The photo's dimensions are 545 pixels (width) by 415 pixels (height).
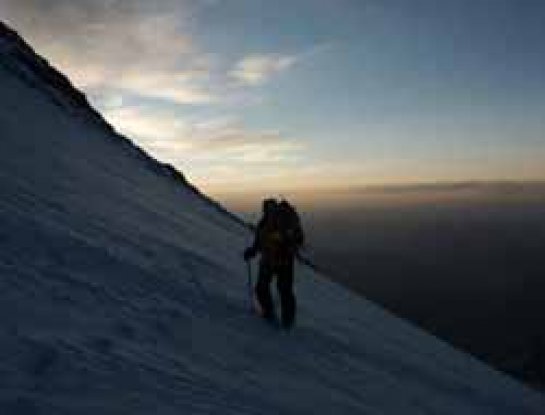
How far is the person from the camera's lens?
12.2m

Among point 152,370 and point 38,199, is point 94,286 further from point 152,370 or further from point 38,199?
point 38,199

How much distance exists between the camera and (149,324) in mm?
9438

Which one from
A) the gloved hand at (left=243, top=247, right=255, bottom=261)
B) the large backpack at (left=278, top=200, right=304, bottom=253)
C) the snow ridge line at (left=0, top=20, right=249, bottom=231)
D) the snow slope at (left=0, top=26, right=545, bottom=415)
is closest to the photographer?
the snow slope at (left=0, top=26, right=545, bottom=415)

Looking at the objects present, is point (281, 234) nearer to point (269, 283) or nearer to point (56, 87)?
point (269, 283)

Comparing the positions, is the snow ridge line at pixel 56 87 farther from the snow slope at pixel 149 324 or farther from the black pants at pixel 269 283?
the black pants at pixel 269 283

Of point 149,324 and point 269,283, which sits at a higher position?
point 269,283

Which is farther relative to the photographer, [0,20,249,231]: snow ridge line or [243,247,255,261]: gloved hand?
[0,20,249,231]: snow ridge line

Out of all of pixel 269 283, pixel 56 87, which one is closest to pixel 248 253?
pixel 269 283

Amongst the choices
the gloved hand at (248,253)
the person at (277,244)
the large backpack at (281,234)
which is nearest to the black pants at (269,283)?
the person at (277,244)

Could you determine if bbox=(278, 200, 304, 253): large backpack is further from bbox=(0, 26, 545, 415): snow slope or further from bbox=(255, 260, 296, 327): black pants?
bbox=(0, 26, 545, 415): snow slope

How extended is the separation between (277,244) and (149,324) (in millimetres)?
3201

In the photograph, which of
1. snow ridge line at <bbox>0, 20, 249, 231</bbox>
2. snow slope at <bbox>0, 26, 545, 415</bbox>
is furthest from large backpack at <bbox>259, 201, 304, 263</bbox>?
snow ridge line at <bbox>0, 20, 249, 231</bbox>

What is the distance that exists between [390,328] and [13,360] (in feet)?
44.6

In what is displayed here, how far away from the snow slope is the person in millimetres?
600
